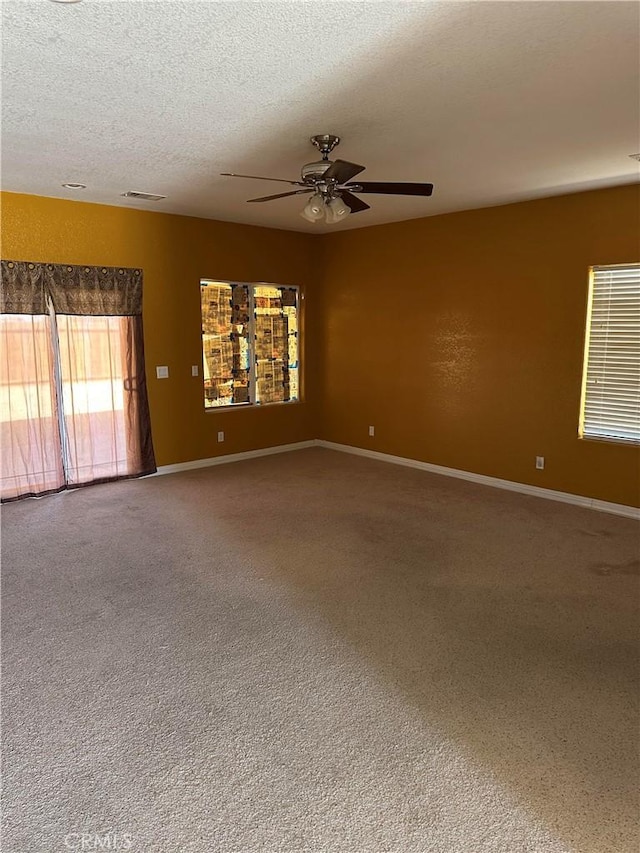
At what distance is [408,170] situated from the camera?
13.3ft

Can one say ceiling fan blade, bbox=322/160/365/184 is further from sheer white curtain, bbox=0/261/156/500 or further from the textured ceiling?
sheer white curtain, bbox=0/261/156/500

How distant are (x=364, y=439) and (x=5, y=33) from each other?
5.33m

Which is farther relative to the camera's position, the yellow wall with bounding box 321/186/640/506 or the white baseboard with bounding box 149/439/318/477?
the white baseboard with bounding box 149/439/318/477

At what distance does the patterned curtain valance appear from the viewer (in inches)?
188

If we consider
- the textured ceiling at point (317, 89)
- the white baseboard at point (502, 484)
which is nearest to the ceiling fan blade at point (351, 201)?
the textured ceiling at point (317, 89)

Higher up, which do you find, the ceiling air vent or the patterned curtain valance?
the ceiling air vent

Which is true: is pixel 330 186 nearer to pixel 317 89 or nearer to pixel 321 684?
pixel 317 89

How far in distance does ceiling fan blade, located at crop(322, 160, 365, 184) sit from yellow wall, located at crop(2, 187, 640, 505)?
260 centimetres

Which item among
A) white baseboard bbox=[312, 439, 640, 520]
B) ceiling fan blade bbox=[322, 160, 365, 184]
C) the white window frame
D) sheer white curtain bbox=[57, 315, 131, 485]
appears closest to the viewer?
ceiling fan blade bbox=[322, 160, 365, 184]

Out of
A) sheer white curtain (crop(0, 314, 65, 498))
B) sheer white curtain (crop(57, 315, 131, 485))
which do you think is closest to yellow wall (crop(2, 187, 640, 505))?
sheer white curtain (crop(57, 315, 131, 485))

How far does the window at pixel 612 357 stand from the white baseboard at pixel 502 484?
1.86 feet

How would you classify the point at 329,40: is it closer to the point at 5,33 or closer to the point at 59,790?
the point at 5,33

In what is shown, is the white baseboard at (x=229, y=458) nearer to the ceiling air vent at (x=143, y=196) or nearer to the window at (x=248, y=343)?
the window at (x=248, y=343)

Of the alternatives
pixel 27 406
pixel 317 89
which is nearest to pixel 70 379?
pixel 27 406
